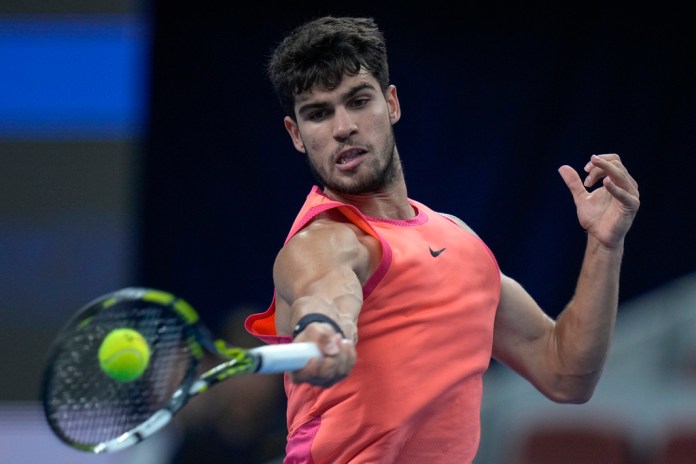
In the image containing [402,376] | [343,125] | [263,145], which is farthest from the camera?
[263,145]

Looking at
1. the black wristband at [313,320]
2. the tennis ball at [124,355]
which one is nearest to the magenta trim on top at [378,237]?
the black wristband at [313,320]

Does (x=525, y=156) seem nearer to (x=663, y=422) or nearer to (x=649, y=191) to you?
(x=649, y=191)

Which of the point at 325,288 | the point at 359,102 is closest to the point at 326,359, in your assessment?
the point at 325,288

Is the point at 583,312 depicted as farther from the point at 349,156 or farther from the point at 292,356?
the point at 292,356

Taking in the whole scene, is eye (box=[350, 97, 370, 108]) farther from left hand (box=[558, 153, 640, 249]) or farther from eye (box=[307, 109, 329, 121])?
left hand (box=[558, 153, 640, 249])

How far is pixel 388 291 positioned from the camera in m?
3.00

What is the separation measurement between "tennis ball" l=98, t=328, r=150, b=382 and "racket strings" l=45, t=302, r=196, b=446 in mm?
17

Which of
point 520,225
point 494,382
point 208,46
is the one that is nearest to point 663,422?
point 494,382

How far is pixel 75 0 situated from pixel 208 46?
Answer: 765 millimetres

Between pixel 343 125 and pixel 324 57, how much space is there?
0.21 m

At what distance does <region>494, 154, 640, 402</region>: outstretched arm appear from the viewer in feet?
11.0

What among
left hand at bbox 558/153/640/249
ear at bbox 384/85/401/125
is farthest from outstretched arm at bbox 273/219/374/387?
left hand at bbox 558/153/640/249

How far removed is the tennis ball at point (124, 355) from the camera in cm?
254

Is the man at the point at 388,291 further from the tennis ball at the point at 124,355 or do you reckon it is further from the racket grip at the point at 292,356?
the tennis ball at the point at 124,355
